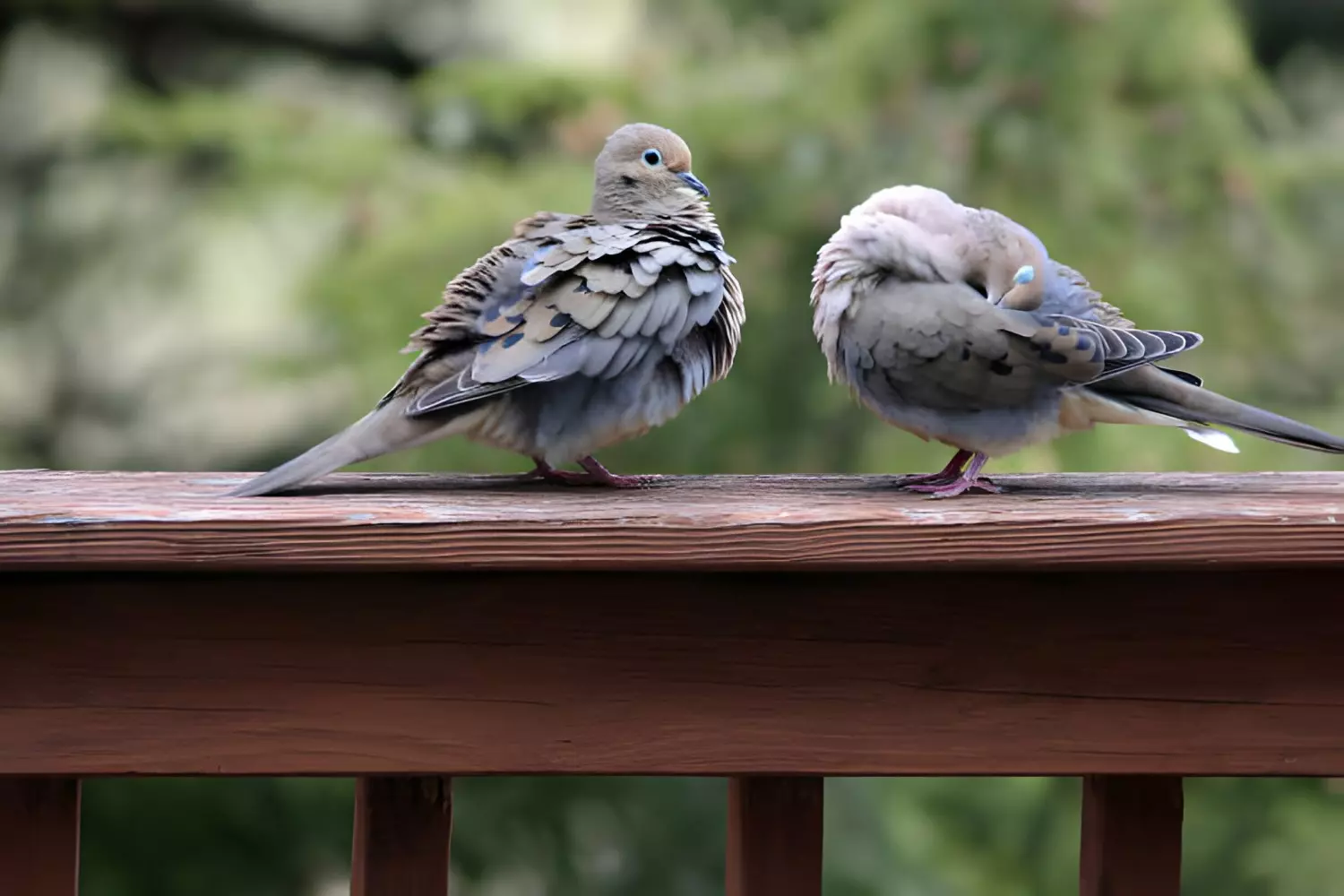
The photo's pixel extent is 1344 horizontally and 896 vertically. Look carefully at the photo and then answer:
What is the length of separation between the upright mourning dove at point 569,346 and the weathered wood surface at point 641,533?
194 mm

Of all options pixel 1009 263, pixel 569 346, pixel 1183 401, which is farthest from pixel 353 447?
pixel 1183 401

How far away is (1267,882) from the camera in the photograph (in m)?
4.02

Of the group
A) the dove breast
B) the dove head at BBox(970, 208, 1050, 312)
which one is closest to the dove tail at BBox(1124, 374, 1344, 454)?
the dove head at BBox(970, 208, 1050, 312)

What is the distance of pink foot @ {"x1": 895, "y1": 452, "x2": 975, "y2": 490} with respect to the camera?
1.59 meters

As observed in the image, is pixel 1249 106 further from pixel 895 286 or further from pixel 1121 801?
pixel 1121 801

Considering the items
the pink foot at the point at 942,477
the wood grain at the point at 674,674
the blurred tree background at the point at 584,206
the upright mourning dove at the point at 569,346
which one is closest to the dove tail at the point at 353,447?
the upright mourning dove at the point at 569,346

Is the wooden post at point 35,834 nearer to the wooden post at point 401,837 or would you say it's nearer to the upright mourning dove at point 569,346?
the wooden post at point 401,837

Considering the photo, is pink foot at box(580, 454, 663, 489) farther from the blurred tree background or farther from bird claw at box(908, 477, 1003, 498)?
the blurred tree background

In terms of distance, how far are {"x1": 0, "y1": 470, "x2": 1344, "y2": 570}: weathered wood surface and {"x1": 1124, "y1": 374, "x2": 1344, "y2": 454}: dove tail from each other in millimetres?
192

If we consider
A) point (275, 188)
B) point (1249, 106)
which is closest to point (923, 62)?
point (1249, 106)

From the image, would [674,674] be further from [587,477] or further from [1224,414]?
[1224,414]

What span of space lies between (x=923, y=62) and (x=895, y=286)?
2.08 metres

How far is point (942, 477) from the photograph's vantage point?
1625 mm

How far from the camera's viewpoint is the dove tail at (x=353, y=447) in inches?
52.2
